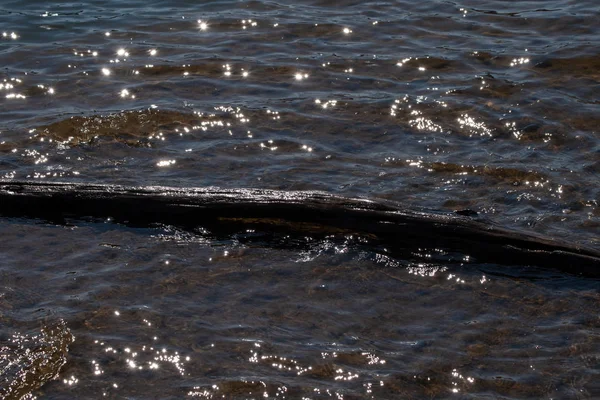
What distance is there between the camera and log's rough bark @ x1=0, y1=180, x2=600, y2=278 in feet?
21.7

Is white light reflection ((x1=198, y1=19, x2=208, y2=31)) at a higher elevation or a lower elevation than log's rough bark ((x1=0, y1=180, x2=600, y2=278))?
higher

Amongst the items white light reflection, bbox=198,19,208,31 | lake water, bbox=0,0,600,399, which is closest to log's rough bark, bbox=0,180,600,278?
lake water, bbox=0,0,600,399

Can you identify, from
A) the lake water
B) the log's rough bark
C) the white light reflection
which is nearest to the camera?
the lake water

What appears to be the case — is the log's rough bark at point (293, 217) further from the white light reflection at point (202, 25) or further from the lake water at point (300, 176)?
the white light reflection at point (202, 25)

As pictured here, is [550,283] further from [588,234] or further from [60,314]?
[60,314]

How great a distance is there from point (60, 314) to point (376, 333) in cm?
202

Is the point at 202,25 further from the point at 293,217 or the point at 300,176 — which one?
the point at 293,217

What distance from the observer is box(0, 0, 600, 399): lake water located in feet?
18.5

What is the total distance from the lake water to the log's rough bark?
0.35 feet

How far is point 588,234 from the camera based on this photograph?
6977 mm

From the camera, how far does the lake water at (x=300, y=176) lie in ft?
18.5

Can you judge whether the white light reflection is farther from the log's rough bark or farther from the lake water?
the log's rough bark

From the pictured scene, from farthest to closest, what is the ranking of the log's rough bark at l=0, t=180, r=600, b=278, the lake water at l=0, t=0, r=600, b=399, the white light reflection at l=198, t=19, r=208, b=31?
the white light reflection at l=198, t=19, r=208, b=31 → the log's rough bark at l=0, t=180, r=600, b=278 → the lake water at l=0, t=0, r=600, b=399

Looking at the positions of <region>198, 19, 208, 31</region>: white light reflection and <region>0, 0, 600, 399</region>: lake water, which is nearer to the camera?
<region>0, 0, 600, 399</region>: lake water
